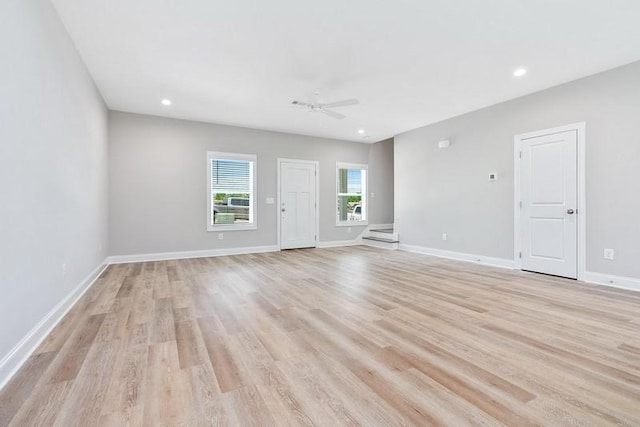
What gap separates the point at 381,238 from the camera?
302 inches

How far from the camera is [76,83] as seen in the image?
11.0 feet

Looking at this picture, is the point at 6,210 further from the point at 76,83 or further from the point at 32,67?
the point at 76,83

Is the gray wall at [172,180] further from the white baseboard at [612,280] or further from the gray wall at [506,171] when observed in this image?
the white baseboard at [612,280]

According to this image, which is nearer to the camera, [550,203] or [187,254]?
[550,203]

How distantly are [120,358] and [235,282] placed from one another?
2076mm

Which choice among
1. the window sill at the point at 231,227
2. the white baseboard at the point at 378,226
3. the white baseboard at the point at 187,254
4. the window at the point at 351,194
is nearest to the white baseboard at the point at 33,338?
the white baseboard at the point at 187,254

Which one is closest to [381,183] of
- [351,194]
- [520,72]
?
[351,194]

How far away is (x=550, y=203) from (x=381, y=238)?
148 inches

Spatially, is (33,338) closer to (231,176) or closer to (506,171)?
(231,176)

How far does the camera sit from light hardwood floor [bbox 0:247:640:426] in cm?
149

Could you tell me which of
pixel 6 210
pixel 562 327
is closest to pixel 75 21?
pixel 6 210

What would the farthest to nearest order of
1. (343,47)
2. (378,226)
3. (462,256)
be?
(378,226), (462,256), (343,47)

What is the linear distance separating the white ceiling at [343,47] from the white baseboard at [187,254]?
2.72m

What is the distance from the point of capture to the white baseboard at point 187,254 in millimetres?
5512
